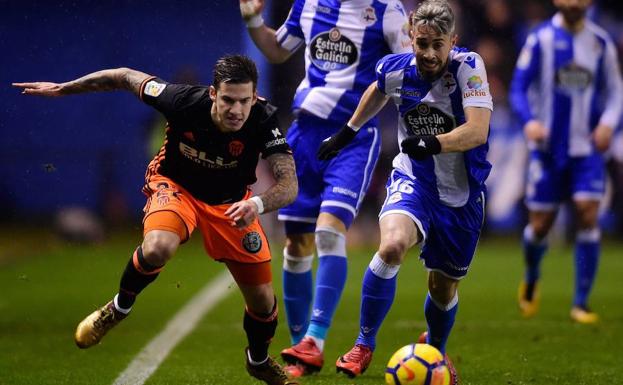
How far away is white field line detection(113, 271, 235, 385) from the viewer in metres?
7.04

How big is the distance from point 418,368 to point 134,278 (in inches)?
60.2

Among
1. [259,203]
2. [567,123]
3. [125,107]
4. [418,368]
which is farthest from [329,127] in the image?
[125,107]

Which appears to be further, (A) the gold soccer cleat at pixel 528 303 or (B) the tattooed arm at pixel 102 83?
(A) the gold soccer cleat at pixel 528 303

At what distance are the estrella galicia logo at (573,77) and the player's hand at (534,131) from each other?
0.49m

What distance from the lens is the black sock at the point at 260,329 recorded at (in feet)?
20.2

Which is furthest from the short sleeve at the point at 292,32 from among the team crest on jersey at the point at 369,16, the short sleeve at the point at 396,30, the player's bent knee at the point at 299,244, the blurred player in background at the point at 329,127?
the player's bent knee at the point at 299,244

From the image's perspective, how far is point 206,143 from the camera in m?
6.16

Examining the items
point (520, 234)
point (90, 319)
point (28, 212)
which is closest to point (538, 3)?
point (520, 234)

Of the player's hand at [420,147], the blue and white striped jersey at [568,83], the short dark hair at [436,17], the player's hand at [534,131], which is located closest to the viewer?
the player's hand at [420,147]

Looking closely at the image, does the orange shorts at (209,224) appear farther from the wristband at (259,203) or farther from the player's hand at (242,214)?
the player's hand at (242,214)

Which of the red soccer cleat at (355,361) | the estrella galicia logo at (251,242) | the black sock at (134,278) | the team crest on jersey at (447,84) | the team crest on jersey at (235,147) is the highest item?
the team crest on jersey at (447,84)

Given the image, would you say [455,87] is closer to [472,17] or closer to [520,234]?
[472,17]

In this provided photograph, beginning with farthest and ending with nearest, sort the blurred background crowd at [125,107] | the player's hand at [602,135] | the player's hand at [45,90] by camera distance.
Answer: the blurred background crowd at [125,107] < the player's hand at [602,135] < the player's hand at [45,90]

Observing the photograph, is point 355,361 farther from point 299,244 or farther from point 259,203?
point 299,244
